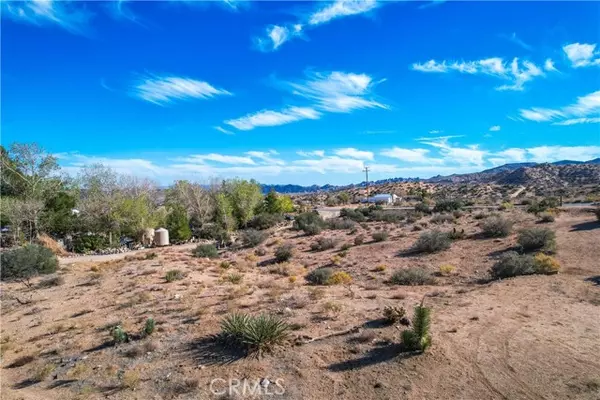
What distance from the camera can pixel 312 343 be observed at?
27.4ft

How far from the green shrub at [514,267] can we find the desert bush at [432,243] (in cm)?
590

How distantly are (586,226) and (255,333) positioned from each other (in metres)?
23.2

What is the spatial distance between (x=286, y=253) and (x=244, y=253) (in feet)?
16.0

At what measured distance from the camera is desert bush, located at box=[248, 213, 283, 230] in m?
43.8

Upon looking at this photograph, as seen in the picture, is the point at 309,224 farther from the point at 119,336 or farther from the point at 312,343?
the point at 312,343

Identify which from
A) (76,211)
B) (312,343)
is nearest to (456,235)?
(312,343)

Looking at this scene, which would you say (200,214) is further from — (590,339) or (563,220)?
(590,339)

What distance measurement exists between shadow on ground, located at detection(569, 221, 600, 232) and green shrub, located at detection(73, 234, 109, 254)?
34.8 meters

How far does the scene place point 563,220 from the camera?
82.5 ft

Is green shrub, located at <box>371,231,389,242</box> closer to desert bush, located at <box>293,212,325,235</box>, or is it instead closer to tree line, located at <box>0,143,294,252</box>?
desert bush, located at <box>293,212,325,235</box>

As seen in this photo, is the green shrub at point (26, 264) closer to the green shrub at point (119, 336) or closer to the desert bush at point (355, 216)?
the green shrub at point (119, 336)

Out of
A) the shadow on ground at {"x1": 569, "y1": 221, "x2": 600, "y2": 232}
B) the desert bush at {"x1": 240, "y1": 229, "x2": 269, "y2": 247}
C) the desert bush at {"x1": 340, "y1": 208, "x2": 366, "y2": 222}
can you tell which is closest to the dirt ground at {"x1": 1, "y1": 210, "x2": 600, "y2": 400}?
the shadow on ground at {"x1": 569, "y1": 221, "x2": 600, "y2": 232}

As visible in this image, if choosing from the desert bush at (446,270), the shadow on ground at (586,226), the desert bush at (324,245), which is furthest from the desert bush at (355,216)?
the desert bush at (446,270)

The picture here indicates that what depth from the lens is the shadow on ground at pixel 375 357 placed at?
24.0 ft
